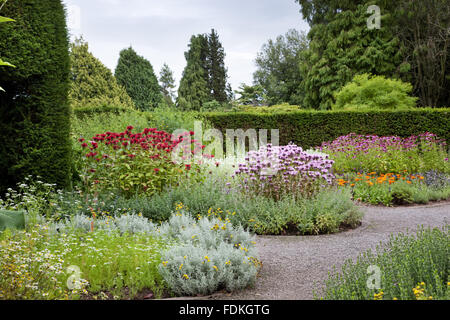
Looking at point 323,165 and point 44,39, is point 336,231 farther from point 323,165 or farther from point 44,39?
point 44,39

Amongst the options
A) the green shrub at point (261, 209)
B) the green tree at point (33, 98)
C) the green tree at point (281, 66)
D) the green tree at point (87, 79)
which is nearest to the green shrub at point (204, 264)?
the green shrub at point (261, 209)

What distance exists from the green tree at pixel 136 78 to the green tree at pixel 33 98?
16.5m

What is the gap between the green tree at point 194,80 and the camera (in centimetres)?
2455

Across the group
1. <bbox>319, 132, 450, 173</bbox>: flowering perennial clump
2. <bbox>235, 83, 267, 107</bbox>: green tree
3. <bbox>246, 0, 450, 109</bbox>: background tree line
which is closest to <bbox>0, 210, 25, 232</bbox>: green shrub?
<bbox>319, 132, 450, 173</bbox>: flowering perennial clump

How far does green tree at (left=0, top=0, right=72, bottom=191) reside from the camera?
17.0 ft

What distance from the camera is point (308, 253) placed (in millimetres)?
3947

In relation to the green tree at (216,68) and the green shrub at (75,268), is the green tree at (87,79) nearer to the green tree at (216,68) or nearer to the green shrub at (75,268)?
the green tree at (216,68)

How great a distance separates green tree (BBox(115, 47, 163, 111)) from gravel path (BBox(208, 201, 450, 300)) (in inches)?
727

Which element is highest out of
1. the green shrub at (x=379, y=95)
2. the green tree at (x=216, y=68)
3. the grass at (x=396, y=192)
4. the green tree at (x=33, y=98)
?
the green tree at (x=216, y=68)

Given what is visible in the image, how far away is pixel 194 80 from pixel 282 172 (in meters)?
20.2

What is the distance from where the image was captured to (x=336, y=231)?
192 inches

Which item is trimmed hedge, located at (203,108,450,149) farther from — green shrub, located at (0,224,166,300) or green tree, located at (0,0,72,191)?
green shrub, located at (0,224,166,300)

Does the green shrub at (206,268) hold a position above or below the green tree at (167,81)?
below

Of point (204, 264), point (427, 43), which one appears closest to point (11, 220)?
point (204, 264)
